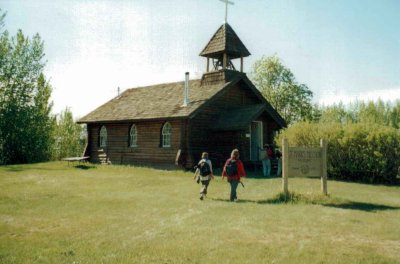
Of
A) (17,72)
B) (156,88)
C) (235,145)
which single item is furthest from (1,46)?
(235,145)

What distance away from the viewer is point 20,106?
41375 millimetres

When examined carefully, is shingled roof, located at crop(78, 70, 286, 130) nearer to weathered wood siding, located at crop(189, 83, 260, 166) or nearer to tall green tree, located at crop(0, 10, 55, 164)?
weathered wood siding, located at crop(189, 83, 260, 166)

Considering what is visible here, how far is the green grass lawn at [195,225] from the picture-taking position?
24.7 ft

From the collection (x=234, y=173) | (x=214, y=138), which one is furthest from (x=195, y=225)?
(x=214, y=138)

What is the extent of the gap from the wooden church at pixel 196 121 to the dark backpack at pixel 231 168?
993 cm

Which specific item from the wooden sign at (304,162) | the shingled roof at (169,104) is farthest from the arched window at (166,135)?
the wooden sign at (304,162)

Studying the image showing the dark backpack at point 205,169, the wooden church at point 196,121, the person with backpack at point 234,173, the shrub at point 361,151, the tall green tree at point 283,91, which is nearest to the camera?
the person with backpack at point 234,173

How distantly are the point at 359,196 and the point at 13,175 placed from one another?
19.6 m

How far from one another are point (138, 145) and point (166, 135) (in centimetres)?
285

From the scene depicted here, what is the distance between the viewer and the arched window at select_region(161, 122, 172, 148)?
→ 87.1 ft

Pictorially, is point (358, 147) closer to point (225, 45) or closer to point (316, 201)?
point (316, 201)

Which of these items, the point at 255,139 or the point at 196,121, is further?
the point at 255,139

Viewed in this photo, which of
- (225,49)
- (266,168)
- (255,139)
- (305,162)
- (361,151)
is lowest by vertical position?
(266,168)

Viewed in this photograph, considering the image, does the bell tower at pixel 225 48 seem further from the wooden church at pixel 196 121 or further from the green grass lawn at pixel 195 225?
the green grass lawn at pixel 195 225
